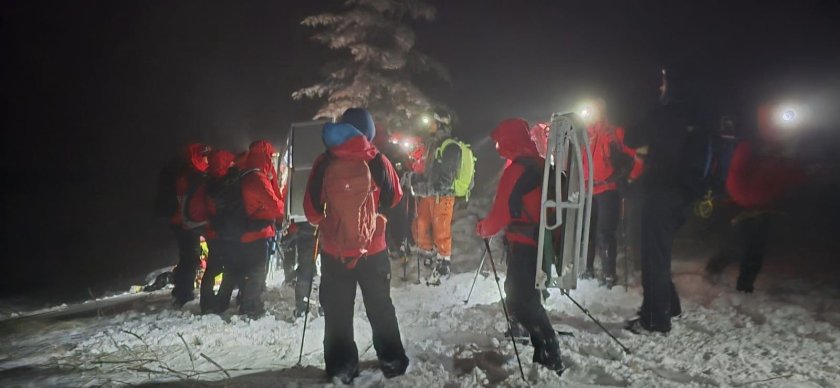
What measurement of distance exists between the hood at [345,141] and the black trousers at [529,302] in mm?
1661

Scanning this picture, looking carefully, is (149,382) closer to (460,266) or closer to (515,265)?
(515,265)

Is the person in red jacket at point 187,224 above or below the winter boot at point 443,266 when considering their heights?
above

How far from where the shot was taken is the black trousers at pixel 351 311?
4508mm

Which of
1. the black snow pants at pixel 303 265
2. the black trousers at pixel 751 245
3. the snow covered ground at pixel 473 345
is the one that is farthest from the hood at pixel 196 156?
the black trousers at pixel 751 245

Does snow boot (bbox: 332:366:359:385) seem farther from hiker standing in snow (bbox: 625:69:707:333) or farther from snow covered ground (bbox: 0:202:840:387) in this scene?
hiker standing in snow (bbox: 625:69:707:333)

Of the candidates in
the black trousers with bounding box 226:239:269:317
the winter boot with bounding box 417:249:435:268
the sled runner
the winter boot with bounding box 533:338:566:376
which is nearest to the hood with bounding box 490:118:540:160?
the sled runner

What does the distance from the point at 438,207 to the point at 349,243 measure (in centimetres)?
507

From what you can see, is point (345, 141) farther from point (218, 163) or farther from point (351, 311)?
point (218, 163)

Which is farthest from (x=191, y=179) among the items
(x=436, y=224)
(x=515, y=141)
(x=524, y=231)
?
(x=524, y=231)

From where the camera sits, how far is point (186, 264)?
7.91 metres

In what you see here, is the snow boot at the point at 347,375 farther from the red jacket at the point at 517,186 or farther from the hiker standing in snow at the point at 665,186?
the hiker standing in snow at the point at 665,186

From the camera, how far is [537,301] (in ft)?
15.8

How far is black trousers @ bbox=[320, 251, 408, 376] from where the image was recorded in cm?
451

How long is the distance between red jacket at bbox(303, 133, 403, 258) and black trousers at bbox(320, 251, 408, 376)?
11cm
